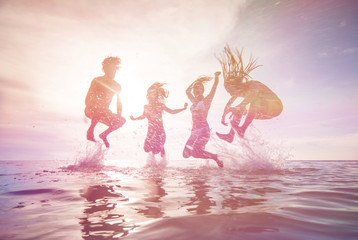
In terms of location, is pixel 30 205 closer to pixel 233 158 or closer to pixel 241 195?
pixel 241 195

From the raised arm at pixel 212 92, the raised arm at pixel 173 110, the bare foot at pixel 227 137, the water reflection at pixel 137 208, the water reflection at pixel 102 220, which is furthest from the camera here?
the raised arm at pixel 173 110

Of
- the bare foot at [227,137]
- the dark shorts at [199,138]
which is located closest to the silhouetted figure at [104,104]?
the dark shorts at [199,138]

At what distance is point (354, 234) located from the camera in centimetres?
127

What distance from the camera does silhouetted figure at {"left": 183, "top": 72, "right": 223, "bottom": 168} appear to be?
6.61m

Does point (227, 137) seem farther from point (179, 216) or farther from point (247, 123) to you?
point (179, 216)

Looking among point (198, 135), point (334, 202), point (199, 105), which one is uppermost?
point (199, 105)

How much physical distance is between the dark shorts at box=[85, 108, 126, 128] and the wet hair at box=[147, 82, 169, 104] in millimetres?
1409

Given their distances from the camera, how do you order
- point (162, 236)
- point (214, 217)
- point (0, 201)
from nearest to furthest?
point (162, 236) < point (214, 217) < point (0, 201)

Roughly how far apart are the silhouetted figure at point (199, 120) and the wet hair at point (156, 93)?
1.32 m

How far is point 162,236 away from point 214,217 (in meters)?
0.50

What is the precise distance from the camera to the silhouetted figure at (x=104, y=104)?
7535mm

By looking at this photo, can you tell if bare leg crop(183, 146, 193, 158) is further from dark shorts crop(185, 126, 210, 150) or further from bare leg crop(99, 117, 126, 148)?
bare leg crop(99, 117, 126, 148)

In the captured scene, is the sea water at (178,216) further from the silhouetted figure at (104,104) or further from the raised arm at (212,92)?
the silhouetted figure at (104,104)

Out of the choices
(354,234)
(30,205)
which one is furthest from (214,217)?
(30,205)
